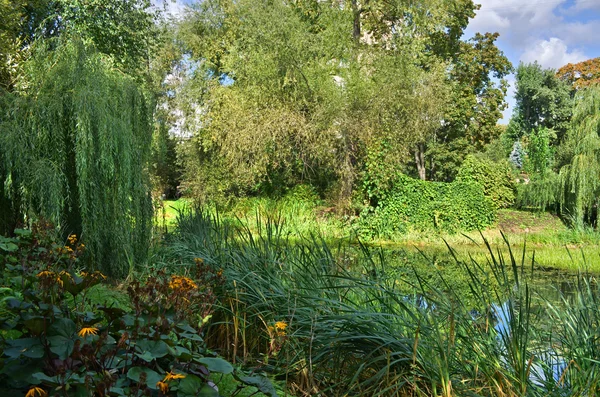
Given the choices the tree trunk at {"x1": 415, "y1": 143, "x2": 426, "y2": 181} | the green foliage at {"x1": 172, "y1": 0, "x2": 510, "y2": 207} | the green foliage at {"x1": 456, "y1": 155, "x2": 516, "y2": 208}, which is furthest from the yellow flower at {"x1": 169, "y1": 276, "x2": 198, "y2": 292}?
the tree trunk at {"x1": 415, "y1": 143, "x2": 426, "y2": 181}

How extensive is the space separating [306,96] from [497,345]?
12405 mm

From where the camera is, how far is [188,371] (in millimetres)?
1580

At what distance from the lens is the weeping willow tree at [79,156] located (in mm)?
5250

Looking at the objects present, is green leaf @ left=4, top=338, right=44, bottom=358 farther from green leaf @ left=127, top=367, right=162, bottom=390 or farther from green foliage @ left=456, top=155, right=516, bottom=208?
green foliage @ left=456, top=155, right=516, bottom=208

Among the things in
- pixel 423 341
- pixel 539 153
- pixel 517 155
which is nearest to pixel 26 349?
pixel 423 341

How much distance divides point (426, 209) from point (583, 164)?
4623mm

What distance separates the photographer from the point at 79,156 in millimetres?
5387

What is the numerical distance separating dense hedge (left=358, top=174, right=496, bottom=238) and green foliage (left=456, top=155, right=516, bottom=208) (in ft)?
2.38

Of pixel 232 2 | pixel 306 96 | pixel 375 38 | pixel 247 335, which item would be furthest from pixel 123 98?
pixel 232 2

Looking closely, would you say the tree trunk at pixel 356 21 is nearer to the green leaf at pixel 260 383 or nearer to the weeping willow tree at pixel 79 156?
the weeping willow tree at pixel 79 156

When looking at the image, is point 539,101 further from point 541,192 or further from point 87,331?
point 87,331

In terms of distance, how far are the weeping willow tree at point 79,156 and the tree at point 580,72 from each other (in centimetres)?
2810

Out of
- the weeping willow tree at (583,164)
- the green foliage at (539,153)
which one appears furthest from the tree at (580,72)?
the weeping willow tree at (583,164)

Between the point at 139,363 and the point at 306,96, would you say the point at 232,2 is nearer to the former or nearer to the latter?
the point at 306,96
